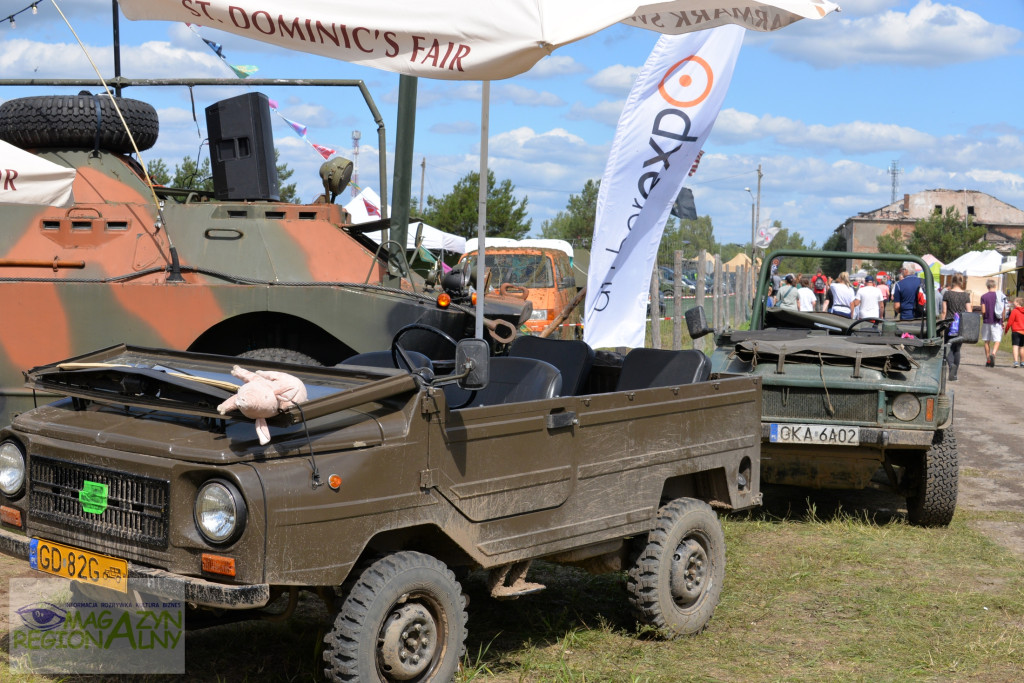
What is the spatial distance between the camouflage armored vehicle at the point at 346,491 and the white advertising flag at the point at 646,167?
146 inches

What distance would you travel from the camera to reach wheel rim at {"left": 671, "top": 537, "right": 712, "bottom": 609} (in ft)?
17.6

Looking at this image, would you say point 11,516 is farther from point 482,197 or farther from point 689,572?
point 689,572

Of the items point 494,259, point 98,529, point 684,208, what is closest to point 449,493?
point 98,529

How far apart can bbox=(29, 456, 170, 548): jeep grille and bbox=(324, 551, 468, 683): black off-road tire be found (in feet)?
2.22

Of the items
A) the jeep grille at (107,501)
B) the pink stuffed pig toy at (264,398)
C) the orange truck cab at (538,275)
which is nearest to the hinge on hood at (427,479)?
the pink stuffed pig toy at (264,398)

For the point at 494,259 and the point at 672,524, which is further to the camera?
the point at 494,259

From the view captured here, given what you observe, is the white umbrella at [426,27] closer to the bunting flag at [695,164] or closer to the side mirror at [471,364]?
the side mirror at [471,364]

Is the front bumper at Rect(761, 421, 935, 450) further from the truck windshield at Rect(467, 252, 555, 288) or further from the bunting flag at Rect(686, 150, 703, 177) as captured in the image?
the truck windshield at Rect(467, 252, 555, 288)

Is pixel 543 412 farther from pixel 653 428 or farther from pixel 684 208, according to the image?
pixel 684 208

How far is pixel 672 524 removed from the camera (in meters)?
5.28

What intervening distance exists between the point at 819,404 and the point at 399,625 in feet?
14.5

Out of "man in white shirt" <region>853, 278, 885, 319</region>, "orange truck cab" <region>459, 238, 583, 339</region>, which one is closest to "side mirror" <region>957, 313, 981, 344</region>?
"man in white shirt" <region>853, 278, 885, 319</region>

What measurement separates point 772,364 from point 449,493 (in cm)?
433

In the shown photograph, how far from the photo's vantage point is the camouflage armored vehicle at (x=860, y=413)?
24.2 ft
